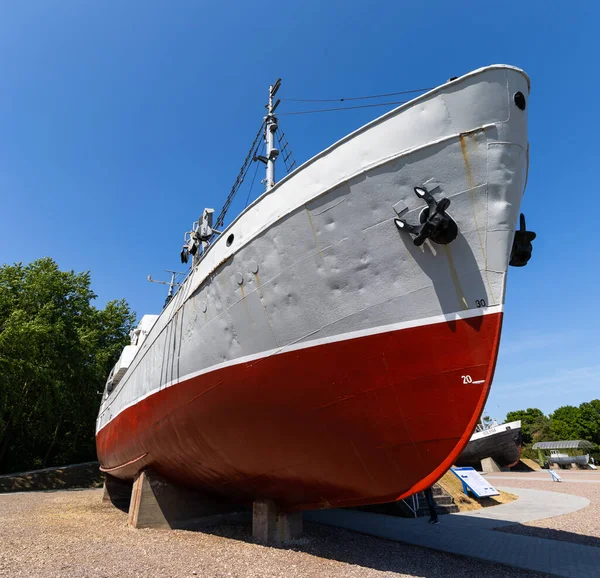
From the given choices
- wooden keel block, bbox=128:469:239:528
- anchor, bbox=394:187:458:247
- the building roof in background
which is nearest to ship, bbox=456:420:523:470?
the building roof in background

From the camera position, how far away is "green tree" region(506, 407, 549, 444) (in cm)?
5150

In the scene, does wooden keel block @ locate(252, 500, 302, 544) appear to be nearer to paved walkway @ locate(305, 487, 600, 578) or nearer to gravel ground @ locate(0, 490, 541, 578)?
gravel ground @ locate(0, 490, 541, 578)

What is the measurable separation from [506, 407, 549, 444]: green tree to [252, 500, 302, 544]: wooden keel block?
55.2 meters

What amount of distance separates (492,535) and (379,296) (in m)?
7.18

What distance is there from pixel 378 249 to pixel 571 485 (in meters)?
20.4

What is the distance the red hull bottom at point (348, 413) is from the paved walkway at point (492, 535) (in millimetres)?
3215

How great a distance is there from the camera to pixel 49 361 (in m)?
20.4

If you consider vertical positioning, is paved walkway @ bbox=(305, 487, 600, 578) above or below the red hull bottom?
below

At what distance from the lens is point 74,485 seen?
20547mm

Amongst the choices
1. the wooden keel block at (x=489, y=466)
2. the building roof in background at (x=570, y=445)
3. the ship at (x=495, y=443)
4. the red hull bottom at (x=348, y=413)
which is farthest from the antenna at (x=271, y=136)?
the building roof in background at (x=570, y=445)

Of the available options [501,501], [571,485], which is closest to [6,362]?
[501,501]

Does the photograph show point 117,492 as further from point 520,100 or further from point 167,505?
point 520,100

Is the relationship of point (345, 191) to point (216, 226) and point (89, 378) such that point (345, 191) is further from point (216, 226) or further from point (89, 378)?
point (89, 378)

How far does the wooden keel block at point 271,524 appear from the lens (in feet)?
22.2
